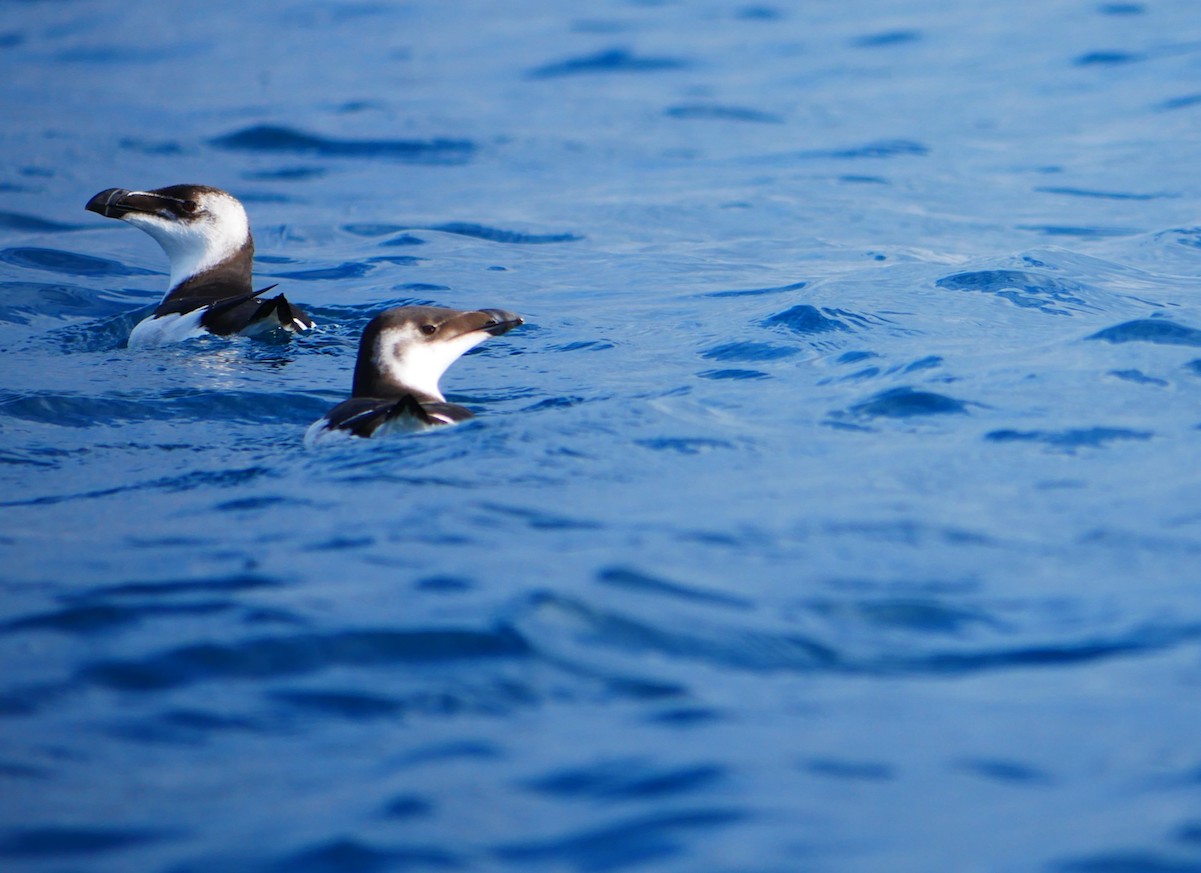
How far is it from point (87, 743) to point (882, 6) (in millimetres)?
18773

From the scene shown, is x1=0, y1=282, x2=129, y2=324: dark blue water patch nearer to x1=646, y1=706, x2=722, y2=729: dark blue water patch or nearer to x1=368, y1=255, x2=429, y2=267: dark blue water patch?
x1=368, y1=255, x2=429, y2=267: dark blue water patch

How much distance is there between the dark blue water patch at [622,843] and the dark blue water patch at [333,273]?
778 centimetres

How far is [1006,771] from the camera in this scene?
3.57 meters

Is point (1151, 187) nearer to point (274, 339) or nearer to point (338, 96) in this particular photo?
point (274, 339)

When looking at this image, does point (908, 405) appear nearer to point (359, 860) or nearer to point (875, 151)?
point (359, 860)

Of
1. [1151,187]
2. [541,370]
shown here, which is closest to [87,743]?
[541,370]

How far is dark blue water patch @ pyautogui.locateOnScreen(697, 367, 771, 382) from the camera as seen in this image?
7.38 meters

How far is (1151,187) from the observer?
39.0 ft

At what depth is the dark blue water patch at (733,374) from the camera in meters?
7.38

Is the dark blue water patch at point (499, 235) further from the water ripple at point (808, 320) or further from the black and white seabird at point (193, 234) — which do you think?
the water ripple at point (808, 320)

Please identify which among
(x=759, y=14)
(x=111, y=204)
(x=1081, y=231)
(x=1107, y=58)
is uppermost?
(x=759, y=14)

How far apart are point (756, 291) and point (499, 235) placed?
2.86m

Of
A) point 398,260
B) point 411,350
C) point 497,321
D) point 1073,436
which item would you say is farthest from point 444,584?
point 398,260

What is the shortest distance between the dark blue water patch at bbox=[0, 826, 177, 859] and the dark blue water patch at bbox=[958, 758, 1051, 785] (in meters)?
1.89
